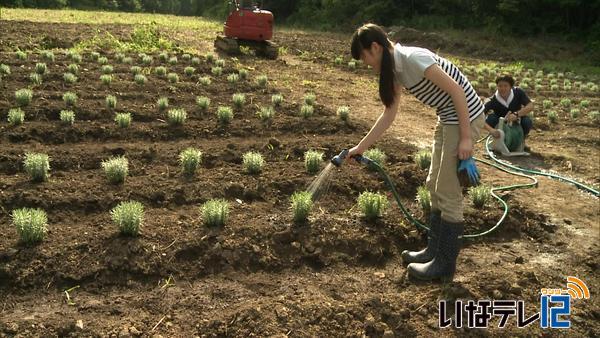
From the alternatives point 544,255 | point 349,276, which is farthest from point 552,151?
point 349,276

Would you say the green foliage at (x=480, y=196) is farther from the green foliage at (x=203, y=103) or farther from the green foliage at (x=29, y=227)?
the green foliage at (x=203, y=103)

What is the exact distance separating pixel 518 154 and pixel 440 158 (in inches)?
174

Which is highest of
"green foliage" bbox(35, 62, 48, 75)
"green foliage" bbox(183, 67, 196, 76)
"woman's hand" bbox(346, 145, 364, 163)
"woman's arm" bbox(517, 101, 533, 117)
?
"woman's arm" bbox(517, 101, 533, 117)

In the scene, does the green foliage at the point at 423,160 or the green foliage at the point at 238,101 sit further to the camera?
the green foliage at the point at 238,101

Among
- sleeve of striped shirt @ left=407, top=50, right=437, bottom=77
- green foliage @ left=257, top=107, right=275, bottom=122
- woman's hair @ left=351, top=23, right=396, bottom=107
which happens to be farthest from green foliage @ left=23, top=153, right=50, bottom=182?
sleeve of striped shirt @ left=407, top=50, right=437, bottom=77

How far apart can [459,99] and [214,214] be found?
7.80ft

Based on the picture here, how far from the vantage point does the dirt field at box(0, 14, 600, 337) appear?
3682 mm

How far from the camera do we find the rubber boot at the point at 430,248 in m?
4.34

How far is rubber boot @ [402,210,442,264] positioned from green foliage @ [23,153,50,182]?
3823mm

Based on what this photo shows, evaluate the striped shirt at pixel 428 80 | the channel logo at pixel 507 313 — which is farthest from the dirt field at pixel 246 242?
the striped shirt at pixel 428 80

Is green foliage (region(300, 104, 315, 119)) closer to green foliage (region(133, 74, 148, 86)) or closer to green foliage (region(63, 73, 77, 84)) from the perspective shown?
green foliage (region(133, 74, 148, 86))

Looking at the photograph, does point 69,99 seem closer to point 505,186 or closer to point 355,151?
point 355,151

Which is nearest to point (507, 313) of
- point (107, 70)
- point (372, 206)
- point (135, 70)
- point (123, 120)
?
point (372, 206)

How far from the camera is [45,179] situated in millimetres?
5562
